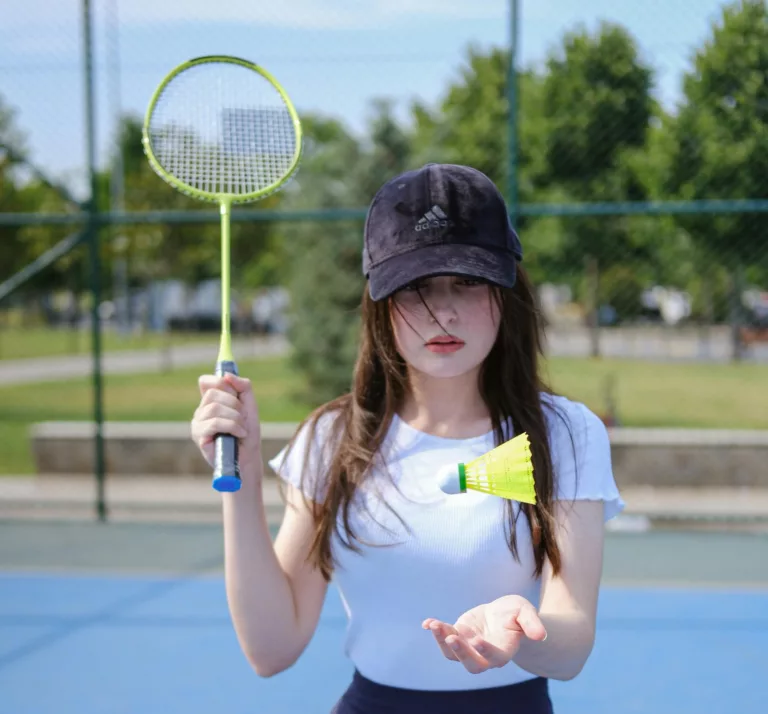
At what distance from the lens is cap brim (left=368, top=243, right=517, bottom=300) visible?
1495mm

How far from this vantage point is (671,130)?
6066mm

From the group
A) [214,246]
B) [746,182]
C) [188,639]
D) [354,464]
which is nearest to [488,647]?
[354,464]

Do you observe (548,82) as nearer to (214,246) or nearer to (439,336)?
(439,336)

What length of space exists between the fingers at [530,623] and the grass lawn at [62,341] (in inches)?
893

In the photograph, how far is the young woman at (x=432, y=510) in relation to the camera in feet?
4.95

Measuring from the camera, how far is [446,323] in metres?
1.54

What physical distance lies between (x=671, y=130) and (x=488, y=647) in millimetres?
→ 5427

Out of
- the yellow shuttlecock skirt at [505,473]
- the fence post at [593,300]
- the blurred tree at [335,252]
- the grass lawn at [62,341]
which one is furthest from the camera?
the grass lawn at [62,341]

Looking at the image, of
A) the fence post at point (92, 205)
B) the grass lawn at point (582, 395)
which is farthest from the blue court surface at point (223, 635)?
the grass lawn at point (582, 395)

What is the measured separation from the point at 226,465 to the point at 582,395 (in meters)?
8.64

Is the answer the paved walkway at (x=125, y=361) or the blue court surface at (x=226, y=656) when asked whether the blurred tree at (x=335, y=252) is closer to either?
the blue court surface at (x=226, y=656)

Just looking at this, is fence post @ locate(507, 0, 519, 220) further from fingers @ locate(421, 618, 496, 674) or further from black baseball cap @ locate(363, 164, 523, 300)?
fingers @ locate(421, 618, 496, 674)

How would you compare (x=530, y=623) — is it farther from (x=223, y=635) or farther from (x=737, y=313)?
(x=737, y=313)

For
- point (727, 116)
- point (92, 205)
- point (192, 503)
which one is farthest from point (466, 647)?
point (192, 503)
